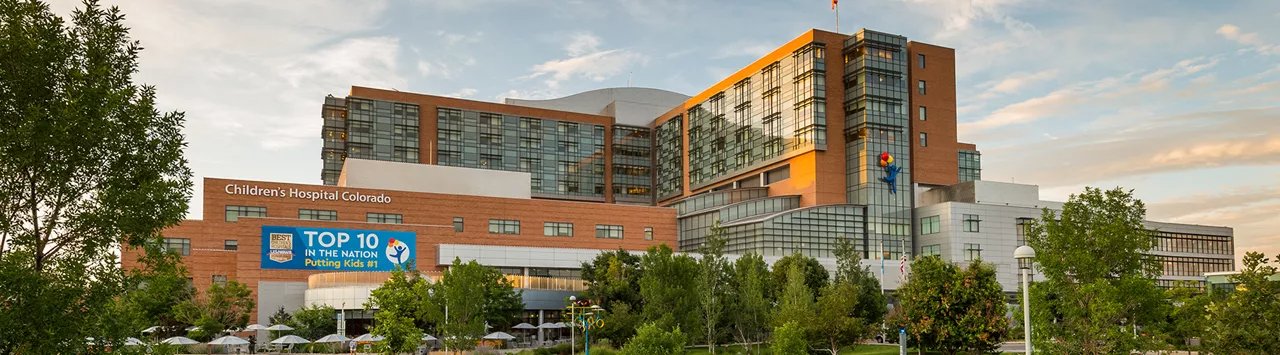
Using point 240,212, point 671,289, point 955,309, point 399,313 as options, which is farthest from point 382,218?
point 955,309

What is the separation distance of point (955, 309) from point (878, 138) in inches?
2878

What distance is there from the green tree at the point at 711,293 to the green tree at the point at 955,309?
18019 millimetres

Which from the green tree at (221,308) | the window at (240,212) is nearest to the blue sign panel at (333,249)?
the green tree at (221,308)

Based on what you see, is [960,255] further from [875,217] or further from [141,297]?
[141,297]

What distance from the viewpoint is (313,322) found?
268 feet

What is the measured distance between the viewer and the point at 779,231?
4564 inches

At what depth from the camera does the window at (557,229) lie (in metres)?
113

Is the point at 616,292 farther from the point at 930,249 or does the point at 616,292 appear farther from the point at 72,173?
the point at 72,173

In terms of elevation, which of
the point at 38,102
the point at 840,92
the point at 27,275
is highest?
the point at 840,92

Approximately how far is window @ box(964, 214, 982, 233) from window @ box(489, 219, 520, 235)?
51.7 meters

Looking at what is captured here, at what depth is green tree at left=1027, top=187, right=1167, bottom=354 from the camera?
34062 mm

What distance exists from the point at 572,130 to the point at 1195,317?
124 meters

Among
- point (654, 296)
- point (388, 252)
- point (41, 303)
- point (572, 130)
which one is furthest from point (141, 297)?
point (572, 130)

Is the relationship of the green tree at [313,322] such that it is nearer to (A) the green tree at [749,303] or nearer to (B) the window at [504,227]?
(B) the window at [504,227]
